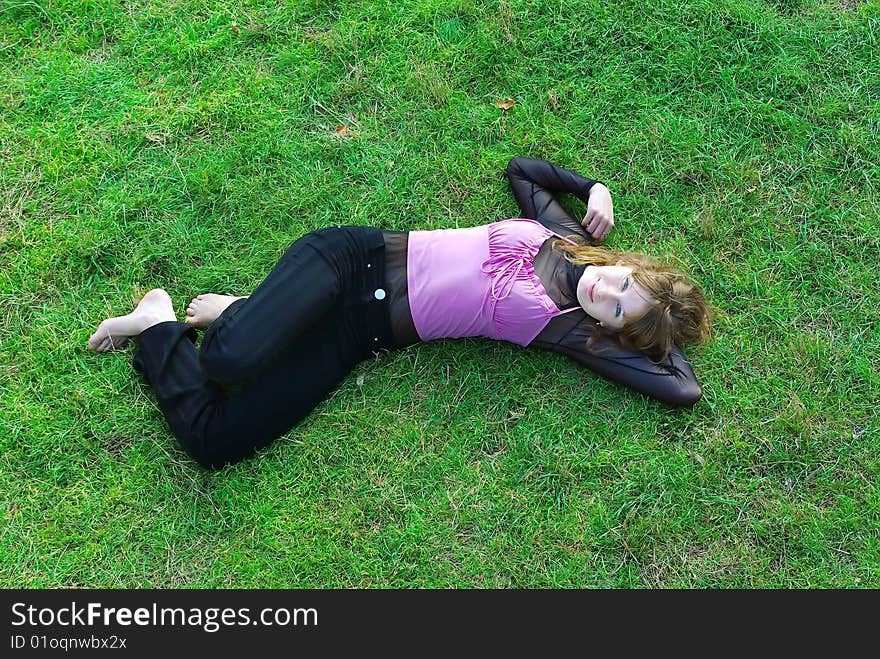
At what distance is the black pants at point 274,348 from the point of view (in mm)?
3586

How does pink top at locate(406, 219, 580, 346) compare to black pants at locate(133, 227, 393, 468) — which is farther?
pink top at locate(406, 219, 580, 346)

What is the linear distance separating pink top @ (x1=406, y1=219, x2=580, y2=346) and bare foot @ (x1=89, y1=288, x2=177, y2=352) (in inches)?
56.3

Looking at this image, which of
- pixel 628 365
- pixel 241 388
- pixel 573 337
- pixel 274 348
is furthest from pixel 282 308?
pixel 628 365

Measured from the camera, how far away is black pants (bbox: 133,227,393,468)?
3.59 metres

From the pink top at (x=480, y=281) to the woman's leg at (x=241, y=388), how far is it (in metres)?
0.42

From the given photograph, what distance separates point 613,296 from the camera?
143 inches

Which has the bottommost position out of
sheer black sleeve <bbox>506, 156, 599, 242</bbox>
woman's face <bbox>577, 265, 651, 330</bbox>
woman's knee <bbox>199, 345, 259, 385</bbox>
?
woman's knee <bbox>199, 345, 259, 385</bbox>

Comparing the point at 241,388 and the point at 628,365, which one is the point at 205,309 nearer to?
the point at 241,388

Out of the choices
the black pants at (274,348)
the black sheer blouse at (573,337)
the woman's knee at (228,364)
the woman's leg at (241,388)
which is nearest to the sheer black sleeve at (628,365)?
the black sheer blouse at (573,337)

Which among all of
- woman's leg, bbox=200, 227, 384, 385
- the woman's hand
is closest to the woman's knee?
woman's leg, bbox=200, 227, 384, 385

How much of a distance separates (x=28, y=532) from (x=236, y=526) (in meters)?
1.09

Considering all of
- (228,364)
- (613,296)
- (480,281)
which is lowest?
(228,364)

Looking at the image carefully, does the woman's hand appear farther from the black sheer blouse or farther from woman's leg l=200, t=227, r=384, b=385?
woman's leg l=200, t=227, r=384, b=385

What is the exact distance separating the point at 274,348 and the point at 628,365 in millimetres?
1929
